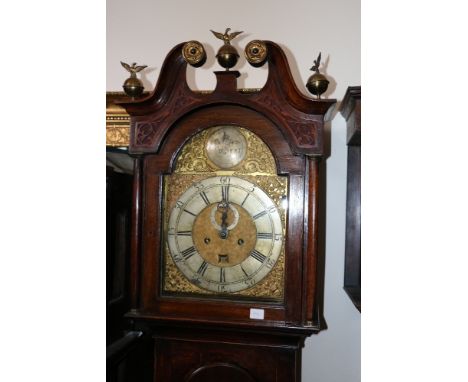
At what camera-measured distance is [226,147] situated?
3.85 ft

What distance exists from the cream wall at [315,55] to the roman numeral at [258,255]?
0.47m

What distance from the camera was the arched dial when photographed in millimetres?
1134

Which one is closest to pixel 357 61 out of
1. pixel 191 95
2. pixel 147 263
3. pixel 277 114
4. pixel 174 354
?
pixel 277 114

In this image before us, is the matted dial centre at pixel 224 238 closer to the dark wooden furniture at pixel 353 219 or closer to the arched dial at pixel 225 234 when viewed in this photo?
the arched dial at pixel 225 234

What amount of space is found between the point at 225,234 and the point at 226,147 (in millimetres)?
266

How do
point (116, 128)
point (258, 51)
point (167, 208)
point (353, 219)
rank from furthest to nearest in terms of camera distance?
point (116, 128) < point (353, 219) < point (167, 208) < point (258, 51)

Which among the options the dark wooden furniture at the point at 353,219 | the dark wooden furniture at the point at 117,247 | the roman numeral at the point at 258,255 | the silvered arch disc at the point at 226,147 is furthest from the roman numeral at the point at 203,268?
the dark wooden furniture at the point at 353,219

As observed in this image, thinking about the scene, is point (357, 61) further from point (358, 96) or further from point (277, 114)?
point (277, 114)

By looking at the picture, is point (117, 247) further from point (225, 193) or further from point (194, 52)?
point (194, 52)

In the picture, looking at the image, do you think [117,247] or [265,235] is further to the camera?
[117,247]

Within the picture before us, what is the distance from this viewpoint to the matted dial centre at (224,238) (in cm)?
114

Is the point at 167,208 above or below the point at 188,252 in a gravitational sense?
above

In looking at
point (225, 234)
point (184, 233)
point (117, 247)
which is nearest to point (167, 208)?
point (184, 233)

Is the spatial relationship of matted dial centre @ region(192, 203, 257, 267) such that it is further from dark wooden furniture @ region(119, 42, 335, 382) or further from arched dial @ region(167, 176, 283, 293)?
dark wooden furniture @ region(119, 42, 335, 382)
